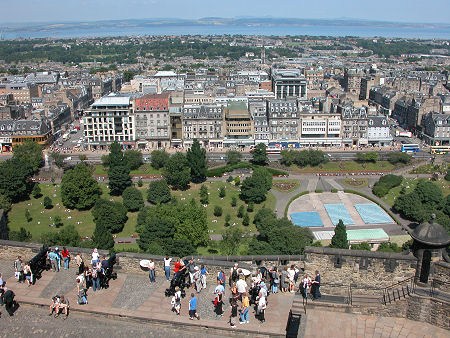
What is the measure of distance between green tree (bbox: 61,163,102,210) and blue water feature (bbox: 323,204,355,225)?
30.3 metres

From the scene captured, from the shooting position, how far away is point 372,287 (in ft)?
54.9

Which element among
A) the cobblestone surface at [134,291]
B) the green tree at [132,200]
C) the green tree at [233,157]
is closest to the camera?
the cobblestone surface at [134,291]

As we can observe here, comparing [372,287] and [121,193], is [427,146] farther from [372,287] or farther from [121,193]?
[372,287]

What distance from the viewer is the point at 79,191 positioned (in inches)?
2386

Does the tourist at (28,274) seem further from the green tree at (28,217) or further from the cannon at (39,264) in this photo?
the green tree at (28,217)

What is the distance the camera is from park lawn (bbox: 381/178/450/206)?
6538 centimetres

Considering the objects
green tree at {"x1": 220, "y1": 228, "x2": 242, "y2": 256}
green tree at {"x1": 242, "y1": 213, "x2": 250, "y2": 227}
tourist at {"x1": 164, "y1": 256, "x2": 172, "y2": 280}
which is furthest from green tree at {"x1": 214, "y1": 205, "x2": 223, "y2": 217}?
tourist at {"x1": 164, "y1": 256, "x2": 172, "y2": 280}

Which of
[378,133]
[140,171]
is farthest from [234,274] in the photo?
[378,133]

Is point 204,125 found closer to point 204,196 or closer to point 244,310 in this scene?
point 204,196

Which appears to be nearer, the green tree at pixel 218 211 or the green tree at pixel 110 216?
the green tree at pixel 110 216

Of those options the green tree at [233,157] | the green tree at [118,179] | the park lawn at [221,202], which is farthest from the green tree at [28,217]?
the green tree at [233,157]

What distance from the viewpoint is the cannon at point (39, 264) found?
1853cm

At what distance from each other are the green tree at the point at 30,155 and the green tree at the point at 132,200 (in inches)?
832

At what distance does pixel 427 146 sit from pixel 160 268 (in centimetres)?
8425
